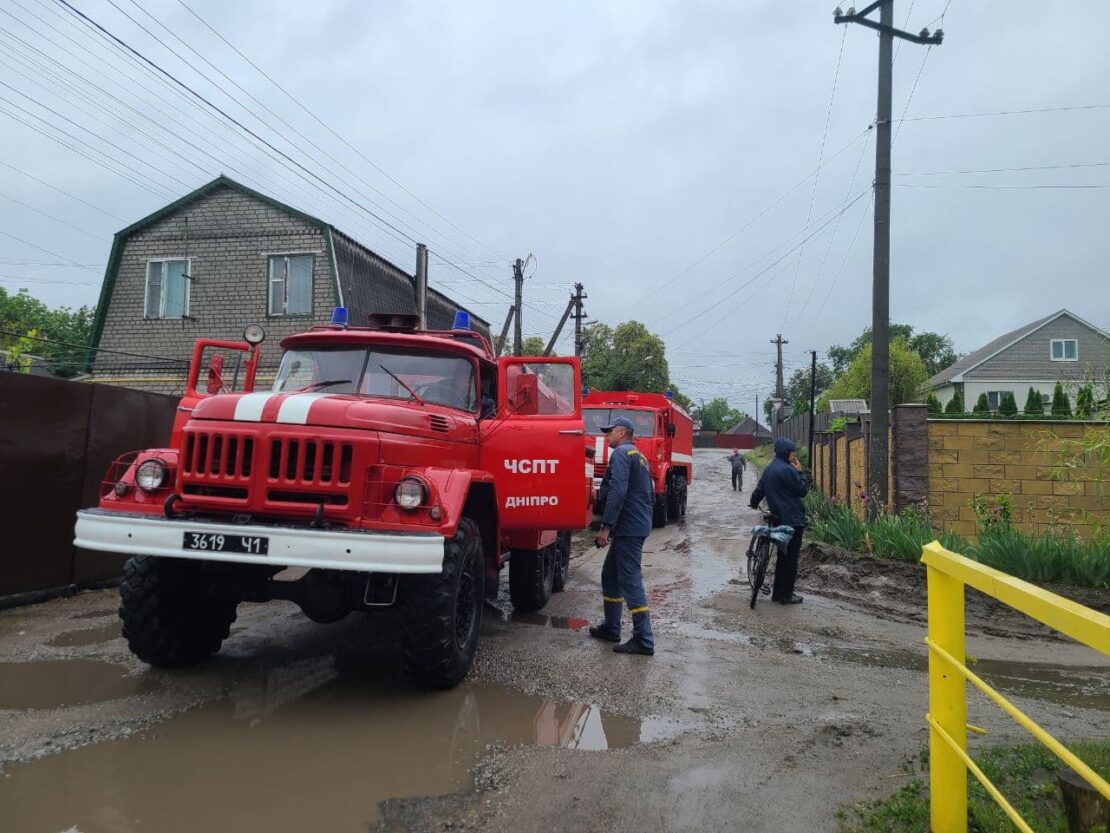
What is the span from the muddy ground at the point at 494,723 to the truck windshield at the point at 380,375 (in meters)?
1.95

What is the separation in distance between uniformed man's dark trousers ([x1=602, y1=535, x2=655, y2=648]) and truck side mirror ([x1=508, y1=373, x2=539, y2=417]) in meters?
1.30

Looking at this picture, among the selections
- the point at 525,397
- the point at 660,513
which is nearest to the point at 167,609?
the point at 525,397

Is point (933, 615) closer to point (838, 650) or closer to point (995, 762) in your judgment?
point (995, 762)

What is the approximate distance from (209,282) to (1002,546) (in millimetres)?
18549

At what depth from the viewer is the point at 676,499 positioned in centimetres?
1778

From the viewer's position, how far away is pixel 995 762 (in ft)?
12.1

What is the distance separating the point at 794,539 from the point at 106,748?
671 cm

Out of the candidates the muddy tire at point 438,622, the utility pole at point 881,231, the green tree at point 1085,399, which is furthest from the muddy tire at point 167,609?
the utility pole at point 881,231

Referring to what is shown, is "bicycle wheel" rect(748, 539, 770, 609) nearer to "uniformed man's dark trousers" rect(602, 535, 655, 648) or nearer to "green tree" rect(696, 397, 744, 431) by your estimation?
"uniformed man's dark trousers" rect(602, 535, 655, 648)

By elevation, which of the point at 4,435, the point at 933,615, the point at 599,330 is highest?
the point at 599,330

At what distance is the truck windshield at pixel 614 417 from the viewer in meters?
16.1

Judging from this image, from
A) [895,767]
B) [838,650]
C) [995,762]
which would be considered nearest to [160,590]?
[895,767]

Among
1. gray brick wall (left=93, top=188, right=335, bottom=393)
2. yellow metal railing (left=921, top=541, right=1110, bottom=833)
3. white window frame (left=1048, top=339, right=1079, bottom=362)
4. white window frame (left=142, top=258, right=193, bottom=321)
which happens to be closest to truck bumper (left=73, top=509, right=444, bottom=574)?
yellow metal railing (left=921, top=541, right=1110, bottom=833)

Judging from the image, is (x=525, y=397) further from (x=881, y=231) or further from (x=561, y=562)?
(x=881, y=231)
